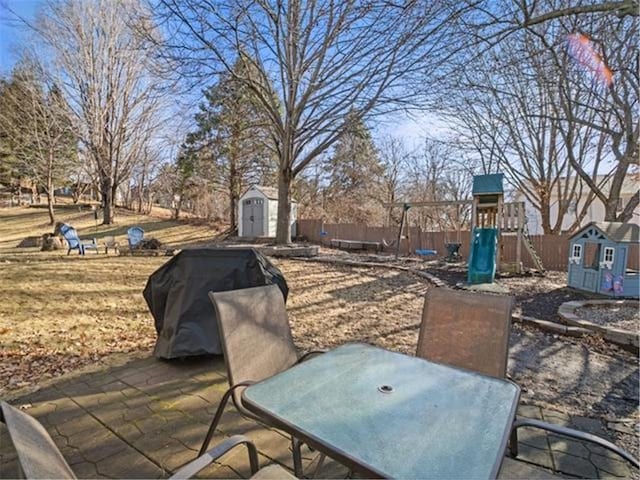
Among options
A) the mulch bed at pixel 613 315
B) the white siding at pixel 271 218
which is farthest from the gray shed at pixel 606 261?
the white siding at pixel 271 218

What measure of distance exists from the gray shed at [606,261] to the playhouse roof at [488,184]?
1817 millimetres

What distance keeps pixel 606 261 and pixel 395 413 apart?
6.83 metres

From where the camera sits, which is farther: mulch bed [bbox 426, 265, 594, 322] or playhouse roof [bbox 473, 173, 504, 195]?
playhouse roof [bbox 473, 173, 504, 195]

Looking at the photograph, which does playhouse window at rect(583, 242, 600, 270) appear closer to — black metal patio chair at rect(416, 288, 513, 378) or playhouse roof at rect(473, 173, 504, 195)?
playhouse roof at rect(473, 173, 504, 195)

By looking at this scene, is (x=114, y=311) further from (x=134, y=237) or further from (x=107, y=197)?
(x=107, y=197)

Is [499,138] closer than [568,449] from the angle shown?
No

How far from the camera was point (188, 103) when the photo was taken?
10805mm

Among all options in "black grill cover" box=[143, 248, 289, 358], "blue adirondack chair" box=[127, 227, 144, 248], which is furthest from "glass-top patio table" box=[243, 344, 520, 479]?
"blue adirondack chair" box=[127, 227, 144, 248]

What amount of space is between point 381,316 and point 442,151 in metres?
15.6

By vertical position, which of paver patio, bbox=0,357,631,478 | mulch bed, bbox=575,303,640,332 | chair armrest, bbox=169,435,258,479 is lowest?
paver patio, bbox=0,357,631,478

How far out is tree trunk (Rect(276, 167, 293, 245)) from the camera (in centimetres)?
1257

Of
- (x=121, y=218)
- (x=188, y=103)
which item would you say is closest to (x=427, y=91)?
(x=188, y=103)

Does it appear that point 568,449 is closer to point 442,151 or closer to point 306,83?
point 306,83

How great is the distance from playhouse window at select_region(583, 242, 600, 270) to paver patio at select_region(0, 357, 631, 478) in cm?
524
